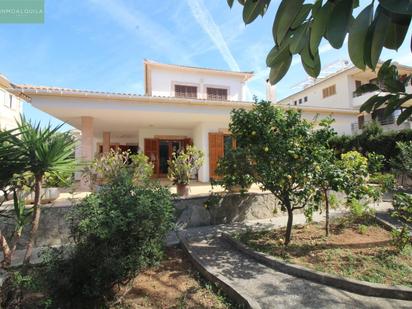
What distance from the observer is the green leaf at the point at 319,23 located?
0.93 metres

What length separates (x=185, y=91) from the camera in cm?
1753

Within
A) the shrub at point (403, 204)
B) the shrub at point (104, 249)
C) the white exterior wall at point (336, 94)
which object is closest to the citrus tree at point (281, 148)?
the shrub at point (403, 204)

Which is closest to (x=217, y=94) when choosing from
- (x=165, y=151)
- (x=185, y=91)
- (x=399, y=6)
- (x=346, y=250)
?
(x=185, y=91)

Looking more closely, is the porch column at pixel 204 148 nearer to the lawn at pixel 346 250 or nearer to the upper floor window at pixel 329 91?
the lawn at pixel 346 250

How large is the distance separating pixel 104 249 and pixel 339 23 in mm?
3186

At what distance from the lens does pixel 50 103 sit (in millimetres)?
8352

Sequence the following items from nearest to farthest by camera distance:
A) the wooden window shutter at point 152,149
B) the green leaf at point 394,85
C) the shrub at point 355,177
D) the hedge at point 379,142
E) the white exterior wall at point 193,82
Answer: the green leaf at point 394,85, the shrub at point 355,177, the hedge at point 379,142, the wooden window shutter at point 152,149, the white exterior wall at point 193,82

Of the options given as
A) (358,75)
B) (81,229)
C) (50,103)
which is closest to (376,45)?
(81,229)

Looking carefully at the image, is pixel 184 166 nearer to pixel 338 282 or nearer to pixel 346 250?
pixel 346 250

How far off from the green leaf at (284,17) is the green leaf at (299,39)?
54 mm

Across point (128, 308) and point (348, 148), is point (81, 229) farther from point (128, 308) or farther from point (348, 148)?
point (348, 148)

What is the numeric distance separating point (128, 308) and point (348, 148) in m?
18.4

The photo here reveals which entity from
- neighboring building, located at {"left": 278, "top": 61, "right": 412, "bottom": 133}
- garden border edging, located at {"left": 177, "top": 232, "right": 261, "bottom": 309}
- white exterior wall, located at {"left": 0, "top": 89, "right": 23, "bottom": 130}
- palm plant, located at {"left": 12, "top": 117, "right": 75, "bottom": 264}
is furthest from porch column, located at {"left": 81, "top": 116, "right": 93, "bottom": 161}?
neighboring building, located at {"left": 278, "top": 61, "right": 412, "bottom": 133}

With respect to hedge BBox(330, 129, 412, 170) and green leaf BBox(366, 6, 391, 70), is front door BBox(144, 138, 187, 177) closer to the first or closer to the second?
hedge BBox(330, 129, 412, 170)
